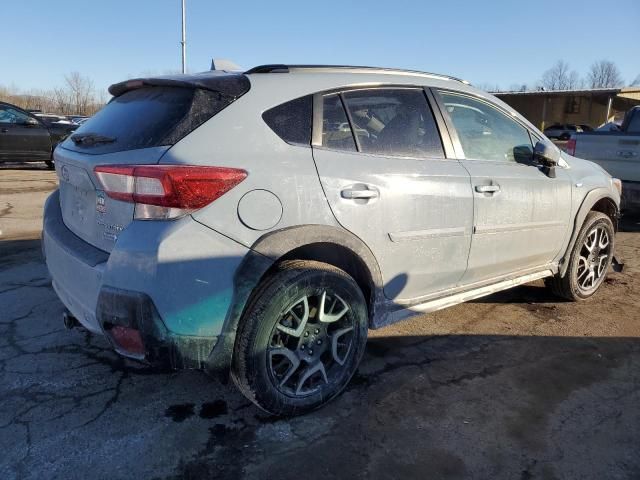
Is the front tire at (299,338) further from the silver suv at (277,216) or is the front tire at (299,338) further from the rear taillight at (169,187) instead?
the rear taillight at (169,187)

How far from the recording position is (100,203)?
8.38 ft

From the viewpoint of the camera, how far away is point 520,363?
11.4 feet

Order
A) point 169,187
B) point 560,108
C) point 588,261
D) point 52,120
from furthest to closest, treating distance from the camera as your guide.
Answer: point 560,108 < point 52,120 < point 588,261 < point 169,187

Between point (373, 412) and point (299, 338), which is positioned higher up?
point (299, 338)

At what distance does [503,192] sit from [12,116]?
523 inches

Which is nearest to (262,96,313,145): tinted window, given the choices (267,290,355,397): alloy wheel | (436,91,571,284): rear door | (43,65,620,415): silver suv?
(43,65,620,415): silver suv

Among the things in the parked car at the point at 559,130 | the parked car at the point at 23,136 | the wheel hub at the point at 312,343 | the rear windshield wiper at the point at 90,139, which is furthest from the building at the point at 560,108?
the rear windshield wiper at the point at 90,139

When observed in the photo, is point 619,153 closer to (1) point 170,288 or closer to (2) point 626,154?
(2) point 626,154

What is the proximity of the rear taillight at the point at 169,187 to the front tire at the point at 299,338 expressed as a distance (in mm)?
524

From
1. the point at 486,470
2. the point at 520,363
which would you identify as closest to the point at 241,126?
the point at 486,470

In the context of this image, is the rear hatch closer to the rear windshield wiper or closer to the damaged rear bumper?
the rear windshield wiper

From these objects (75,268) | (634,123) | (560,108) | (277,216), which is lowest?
(75,268)

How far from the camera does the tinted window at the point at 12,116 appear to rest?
12.9m

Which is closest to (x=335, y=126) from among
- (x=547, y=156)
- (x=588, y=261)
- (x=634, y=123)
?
(x=547, y=156)
